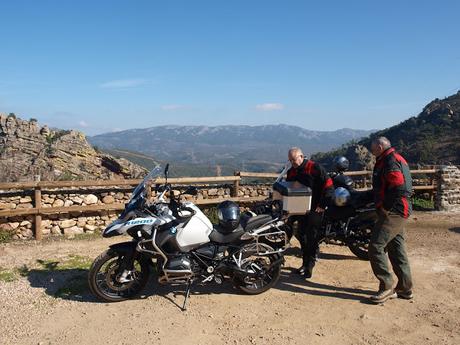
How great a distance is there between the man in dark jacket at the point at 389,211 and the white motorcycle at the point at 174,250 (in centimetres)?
122

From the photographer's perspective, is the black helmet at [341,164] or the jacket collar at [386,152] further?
the black helmet at [341,164]

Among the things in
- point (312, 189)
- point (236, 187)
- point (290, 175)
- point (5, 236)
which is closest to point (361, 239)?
point (312, 189)

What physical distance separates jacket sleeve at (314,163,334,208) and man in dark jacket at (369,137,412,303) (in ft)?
2.66

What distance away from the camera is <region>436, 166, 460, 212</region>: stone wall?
40.8ft

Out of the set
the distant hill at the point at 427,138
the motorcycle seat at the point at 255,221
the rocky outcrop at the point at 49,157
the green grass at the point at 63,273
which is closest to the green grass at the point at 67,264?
the green grass at the point at 63,273

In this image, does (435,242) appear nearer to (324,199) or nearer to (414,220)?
(414,220)

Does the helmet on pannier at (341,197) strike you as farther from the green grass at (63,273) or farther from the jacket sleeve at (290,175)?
the green grass at (63,273)

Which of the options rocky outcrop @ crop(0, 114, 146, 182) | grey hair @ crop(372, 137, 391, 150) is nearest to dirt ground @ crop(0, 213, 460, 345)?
grey hair @ crop(372, 137, 391, 150)

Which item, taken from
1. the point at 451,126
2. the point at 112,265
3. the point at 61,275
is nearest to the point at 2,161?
the point at 61,275

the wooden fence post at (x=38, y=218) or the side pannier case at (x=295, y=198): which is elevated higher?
the side pannier case at (x=295, y=198)

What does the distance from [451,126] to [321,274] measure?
50002mm

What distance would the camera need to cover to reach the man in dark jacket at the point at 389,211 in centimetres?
526

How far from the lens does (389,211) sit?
5348mm

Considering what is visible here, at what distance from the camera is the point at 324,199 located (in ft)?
20.5
